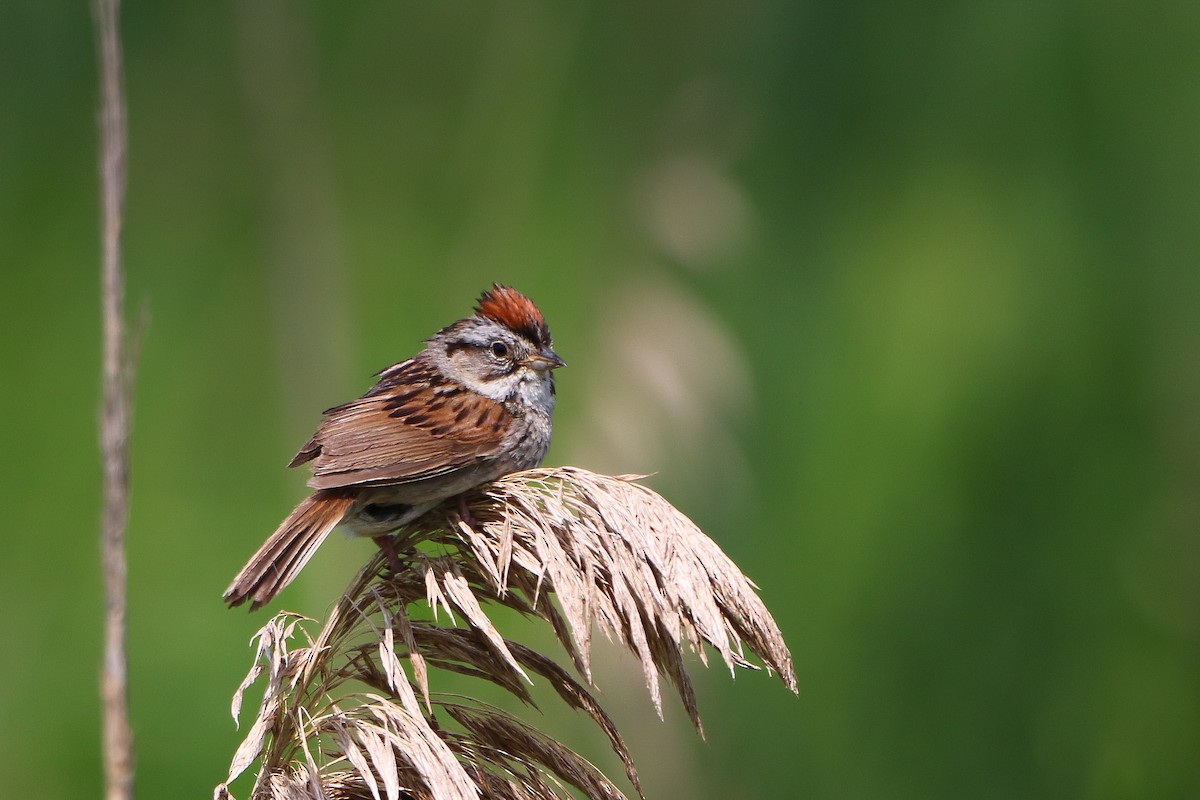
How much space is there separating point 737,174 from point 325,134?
5.58 feet

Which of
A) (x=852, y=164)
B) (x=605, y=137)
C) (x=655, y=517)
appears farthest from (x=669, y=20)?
(x=655, y=517)

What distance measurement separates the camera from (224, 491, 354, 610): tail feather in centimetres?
230

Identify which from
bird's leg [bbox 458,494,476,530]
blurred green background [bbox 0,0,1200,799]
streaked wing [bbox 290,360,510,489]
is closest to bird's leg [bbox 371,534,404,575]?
bird's leg [bbox 458,494,476,530]

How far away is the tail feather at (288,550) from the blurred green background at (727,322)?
1144 millimetres

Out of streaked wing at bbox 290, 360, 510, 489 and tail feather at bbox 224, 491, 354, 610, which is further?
streaked wing at bbox 290, 360, 510, 489

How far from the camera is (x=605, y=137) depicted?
494cm

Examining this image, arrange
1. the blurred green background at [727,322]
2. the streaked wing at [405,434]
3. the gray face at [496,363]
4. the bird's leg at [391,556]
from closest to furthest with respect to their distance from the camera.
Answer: the bird's leg at [391,556] < the streaked wing at [405,434] < the gray face at [496,363] < the blurred green background at [727,322]

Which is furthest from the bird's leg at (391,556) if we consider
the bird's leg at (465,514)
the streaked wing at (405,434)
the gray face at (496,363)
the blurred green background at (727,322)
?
the blurred green background at (727,322)

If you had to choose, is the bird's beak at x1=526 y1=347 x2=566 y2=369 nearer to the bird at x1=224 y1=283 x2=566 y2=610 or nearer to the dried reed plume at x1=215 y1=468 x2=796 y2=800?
the bird at x1=224 y1=283 x2=566 y2=610

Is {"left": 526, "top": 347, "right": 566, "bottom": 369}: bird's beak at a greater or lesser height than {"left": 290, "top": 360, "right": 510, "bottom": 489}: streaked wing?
greater

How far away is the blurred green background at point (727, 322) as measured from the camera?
4188 millimetres

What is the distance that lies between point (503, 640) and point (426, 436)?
100 centimetres

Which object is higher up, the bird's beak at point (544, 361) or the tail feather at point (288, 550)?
the bird's beak at point (544, 361)

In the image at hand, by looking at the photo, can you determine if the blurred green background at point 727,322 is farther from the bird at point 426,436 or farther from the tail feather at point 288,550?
the tail feather at point 288,550
